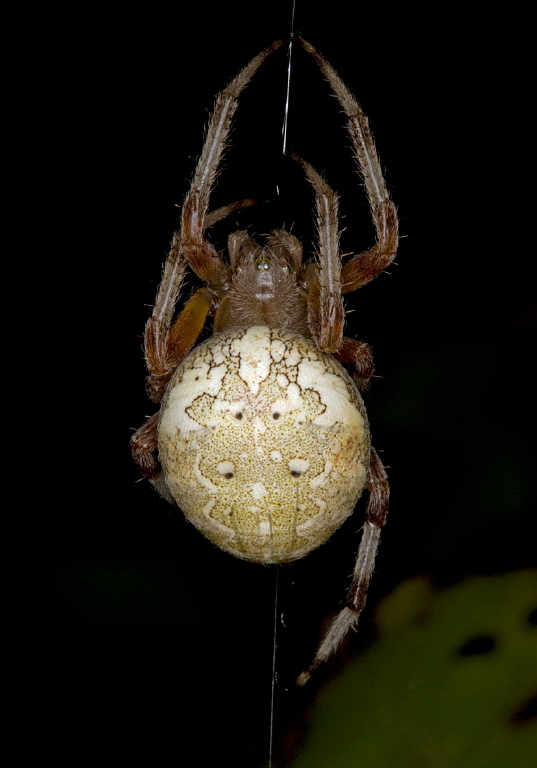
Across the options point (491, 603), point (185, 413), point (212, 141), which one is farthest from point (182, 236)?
point (491, 603)

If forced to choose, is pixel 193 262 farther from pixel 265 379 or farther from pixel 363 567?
pixel 363 567

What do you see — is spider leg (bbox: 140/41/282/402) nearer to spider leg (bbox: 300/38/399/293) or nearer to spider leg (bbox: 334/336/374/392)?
spider leg (bbox: 300/38/399/293)

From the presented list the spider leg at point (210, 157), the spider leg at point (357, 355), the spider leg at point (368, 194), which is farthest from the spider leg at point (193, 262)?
the spider leg at point (357, 355)

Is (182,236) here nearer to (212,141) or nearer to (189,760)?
(212,141)

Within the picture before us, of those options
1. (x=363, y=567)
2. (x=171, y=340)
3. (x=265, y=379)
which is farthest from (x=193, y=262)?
(x=363, y=567)

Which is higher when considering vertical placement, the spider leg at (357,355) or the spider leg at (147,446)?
the spider leg at (357,355)

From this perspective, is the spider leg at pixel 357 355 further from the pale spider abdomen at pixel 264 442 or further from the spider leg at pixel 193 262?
the spider leg at pixel 193 262
